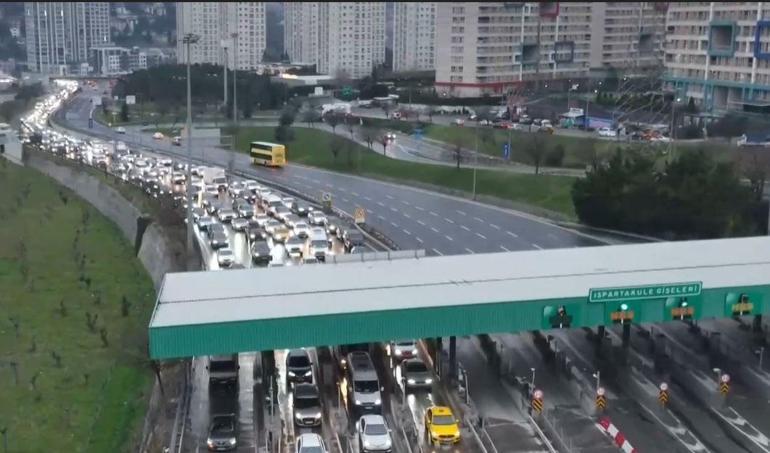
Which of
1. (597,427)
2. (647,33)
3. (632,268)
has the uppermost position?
(647,33)

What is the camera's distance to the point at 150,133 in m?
44.4

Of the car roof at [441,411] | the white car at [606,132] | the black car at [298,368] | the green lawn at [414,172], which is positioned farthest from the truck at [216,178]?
the car roof at [441,411]

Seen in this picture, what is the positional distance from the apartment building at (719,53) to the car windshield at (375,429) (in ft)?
114

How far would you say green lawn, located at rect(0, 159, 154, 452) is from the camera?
37.4ft

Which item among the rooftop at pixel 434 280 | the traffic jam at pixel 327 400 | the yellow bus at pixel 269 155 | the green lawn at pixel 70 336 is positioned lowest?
the green lawn at pixel 70 336

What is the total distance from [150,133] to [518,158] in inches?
784

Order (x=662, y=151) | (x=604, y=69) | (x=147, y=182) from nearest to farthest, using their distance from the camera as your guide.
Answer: (x=147, y=182) < (x=662, y=151) < (x=604, y=69)

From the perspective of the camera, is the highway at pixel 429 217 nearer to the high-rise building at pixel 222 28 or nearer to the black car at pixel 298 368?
the black car at pixel 298 368

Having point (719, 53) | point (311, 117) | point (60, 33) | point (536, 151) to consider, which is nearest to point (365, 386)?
point (536, 151)

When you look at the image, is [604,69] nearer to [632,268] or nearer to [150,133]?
[150,133]

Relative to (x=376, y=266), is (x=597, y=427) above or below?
below

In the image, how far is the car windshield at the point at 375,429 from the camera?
10.3m

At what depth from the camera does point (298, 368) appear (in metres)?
12.3

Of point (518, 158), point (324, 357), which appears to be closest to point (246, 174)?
point (518, 158)
